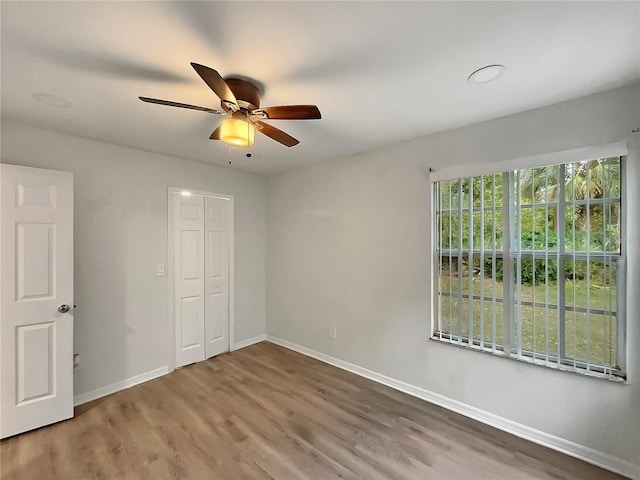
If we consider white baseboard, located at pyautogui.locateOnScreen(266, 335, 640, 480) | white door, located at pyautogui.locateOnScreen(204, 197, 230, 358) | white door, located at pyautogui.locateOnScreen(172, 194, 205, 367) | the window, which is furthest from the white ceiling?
white baseboard, located at pyautogui.locateOnScreen(266, 335, 640, 480)

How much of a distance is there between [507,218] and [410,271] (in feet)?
3.07

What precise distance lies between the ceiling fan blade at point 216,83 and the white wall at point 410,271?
5.94 feet

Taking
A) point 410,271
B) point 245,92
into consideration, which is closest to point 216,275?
point 410,271

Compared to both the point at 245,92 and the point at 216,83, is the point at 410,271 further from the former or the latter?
the point at 216,83

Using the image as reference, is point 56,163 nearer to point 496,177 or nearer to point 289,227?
point 289,227

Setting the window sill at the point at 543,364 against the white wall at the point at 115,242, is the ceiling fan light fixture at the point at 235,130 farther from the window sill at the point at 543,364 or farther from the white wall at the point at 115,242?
the window sill at the point at 543,364

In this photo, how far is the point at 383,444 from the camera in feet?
6.78

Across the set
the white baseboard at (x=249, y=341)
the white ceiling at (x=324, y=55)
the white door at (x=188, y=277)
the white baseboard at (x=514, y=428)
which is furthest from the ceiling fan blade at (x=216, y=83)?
the white baseboard at (x=249, y=341)

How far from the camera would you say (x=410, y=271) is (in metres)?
2.74

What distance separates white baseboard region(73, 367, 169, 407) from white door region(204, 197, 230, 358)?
595 millimetres

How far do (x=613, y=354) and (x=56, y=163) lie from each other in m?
4.66

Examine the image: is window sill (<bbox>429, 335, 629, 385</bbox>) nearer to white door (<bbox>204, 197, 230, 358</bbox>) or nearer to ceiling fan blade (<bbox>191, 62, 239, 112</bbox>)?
ceiling fan blade (<bbox>191, 62, 239, 112</bbox>)

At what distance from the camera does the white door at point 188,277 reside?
333cm

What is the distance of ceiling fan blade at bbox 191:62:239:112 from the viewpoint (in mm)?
1244
